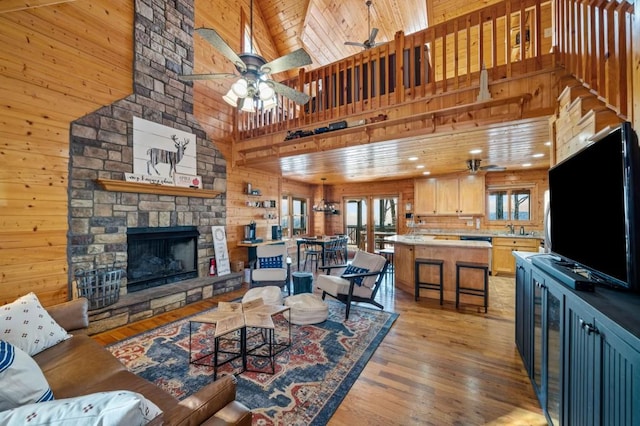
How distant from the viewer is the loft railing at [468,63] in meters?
1.72

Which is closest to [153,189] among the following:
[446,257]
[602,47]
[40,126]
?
[40,126]

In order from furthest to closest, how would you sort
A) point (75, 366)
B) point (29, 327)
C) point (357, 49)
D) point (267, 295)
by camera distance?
point (357, 49) < point (267, 295) < point (29, 327) < point (75, 366)

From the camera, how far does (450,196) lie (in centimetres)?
714

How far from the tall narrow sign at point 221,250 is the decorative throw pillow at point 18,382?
3.81m

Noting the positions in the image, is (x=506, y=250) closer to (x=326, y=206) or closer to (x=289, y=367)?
(x=326, y=206)

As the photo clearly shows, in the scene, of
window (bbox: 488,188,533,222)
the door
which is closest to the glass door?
the door

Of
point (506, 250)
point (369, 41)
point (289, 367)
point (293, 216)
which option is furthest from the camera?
point (293, 216)

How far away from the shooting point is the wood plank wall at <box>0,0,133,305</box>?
2.93m

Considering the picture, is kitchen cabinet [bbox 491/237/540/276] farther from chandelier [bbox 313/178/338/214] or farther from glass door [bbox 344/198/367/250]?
chandelier [bbox 313/178/338/214]

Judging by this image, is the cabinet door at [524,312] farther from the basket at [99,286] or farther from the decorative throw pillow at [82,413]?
the basket at [99,286]

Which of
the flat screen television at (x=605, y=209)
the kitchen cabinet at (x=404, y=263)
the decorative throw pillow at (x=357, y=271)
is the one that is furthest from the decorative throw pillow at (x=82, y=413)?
the kitchen cabinet at (x=404, y=263)

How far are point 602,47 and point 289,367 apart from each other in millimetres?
3422

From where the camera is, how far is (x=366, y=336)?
3.09 m

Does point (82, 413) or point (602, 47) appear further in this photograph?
point (602, 47)
